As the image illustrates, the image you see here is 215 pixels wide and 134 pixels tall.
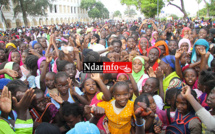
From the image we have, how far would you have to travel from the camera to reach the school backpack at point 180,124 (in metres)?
1.91

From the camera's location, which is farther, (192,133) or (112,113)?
(112,113)

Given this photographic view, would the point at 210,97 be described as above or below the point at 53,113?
above

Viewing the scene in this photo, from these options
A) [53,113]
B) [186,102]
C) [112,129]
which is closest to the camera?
[186,102]

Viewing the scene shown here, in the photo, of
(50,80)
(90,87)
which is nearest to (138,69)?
(90,87)

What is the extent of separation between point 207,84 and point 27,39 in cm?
722

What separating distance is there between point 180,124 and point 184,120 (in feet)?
0.22

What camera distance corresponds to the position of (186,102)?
1.99m

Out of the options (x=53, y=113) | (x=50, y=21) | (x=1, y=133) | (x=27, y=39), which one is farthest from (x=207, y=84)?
(x=50, y=21)

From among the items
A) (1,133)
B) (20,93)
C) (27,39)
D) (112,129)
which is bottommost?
(112,129)

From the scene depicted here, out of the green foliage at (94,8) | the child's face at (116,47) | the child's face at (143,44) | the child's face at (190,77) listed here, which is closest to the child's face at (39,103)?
the child's face at (190,77)

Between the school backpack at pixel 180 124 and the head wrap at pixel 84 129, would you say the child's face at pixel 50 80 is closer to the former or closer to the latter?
the head wrap at pixel 84 129

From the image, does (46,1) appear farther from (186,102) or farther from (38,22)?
(186,102)

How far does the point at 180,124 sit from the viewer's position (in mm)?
1962

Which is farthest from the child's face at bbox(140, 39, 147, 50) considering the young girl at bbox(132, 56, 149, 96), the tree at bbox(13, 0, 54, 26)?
the tree at bbox(13, 0, 54, 26)
